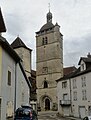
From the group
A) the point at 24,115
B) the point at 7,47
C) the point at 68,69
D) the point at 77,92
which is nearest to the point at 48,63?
the point at 68,69

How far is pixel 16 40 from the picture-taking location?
71625 mm

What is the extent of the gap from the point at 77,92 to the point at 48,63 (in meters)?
31.8

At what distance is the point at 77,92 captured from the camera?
48812 mm

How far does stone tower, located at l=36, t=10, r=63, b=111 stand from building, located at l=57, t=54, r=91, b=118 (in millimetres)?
18448

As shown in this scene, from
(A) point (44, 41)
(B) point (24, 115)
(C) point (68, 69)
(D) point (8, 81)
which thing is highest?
(A) point (44, 41)

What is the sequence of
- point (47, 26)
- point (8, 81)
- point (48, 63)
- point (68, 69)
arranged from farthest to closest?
point (68, 69)
point (47, 26)
point (48, 63)
point (8, 81)

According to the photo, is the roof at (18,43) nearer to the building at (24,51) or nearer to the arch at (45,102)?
the building at (24,51)

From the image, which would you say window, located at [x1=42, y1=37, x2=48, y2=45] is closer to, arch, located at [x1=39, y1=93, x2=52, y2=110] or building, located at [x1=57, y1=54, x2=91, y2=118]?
arch, located at [x1=39, y1=93, x2=52, y2=110]

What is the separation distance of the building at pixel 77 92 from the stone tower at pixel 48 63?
18.4 metres

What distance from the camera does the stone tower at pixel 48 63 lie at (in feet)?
249

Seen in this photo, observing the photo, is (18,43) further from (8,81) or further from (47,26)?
(8,81)

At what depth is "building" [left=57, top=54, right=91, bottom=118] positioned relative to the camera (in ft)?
146

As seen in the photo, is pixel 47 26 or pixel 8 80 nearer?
pixel 8 80

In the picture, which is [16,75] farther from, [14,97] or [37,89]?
[37,89]
